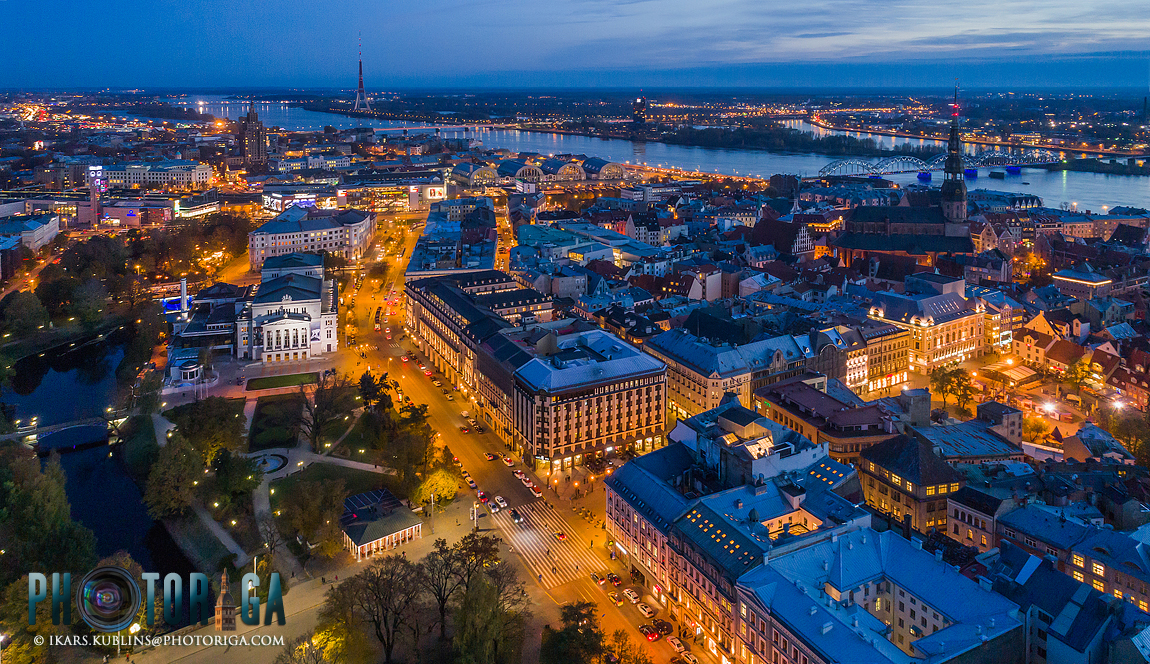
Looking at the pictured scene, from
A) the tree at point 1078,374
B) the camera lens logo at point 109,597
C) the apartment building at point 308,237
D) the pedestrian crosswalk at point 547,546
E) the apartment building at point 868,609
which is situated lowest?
the pedestrian crosswalk at point 547,546

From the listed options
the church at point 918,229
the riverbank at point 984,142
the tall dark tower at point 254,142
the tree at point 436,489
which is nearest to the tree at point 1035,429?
the tree at point 436,489

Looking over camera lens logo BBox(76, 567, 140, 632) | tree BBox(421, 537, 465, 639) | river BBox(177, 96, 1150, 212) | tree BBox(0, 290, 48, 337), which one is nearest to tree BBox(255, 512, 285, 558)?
camera lens logo BBox(76, 567, 140, 632)

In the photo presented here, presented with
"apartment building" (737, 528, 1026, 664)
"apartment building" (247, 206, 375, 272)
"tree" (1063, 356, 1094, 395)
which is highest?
"apartment building" (247, 206, 375, 272)

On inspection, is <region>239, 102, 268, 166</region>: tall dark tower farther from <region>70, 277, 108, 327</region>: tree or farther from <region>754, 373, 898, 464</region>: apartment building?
<region>754, 373, 898, 464</region>: apartment building

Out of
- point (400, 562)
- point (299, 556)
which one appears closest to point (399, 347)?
point (299, 556)

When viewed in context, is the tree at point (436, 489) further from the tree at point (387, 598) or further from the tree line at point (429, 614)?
the tree at point (387, 598)
